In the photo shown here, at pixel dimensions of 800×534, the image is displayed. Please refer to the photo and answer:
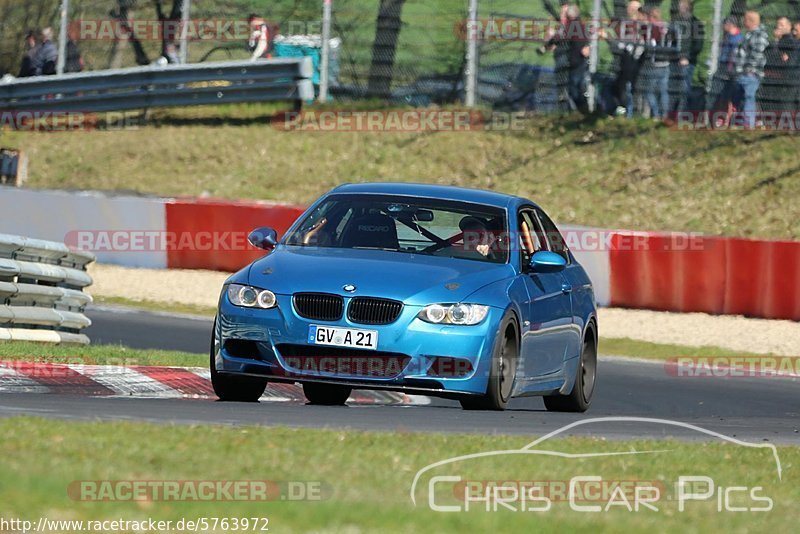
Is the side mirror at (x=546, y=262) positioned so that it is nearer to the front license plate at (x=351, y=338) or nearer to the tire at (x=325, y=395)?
the front license plate at (x=351, y=338)

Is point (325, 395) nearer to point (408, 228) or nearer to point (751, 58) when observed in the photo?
point (408, 228)

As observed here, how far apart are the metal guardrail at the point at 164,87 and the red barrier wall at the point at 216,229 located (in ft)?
21.7

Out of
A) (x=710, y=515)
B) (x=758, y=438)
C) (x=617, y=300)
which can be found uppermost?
(x=710, y=515)

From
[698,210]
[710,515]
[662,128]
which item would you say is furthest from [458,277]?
[662,128]

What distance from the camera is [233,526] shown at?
15.6ft

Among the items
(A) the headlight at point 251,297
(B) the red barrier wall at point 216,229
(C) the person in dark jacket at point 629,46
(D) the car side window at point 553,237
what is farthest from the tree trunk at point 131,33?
(A) the headlight at point 251,297

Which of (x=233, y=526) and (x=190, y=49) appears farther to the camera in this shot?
(x=190, y=49)

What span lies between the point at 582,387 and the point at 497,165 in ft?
47.5

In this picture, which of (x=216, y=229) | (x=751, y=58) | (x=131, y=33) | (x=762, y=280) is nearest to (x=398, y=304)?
(x=762, y=280)

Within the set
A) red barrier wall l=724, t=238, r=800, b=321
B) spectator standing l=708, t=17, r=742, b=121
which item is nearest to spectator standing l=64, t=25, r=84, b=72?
spectator standing l=708, t=17, r=742, b=121

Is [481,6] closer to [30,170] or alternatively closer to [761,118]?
[761,118]

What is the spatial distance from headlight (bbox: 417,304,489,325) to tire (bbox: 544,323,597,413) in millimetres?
2042

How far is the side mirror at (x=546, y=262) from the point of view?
32.7 ft

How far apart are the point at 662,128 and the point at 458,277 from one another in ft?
52.7
